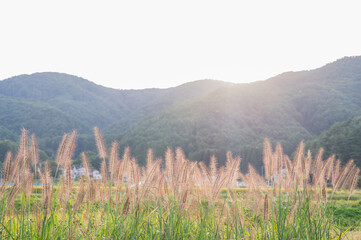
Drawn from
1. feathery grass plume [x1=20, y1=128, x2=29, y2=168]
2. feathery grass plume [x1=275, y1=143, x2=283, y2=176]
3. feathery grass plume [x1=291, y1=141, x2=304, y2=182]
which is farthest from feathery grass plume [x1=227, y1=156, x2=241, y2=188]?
feathery grass plume [x1=20, y1=128, x2=29, y2=168]

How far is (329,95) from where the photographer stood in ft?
499

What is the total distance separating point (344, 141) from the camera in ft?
217

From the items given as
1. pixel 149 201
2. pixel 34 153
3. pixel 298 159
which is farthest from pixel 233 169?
pixel 34 153

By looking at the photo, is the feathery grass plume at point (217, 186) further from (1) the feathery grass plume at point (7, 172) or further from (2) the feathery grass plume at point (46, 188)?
(1) the feathery grass plume at point (7, 172)

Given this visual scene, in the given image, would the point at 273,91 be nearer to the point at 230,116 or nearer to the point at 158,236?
the point at 230,116

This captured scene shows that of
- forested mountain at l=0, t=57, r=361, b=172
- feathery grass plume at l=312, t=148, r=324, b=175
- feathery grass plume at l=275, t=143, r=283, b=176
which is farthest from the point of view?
forested mountain at l=0, t=57, r=361, b=172

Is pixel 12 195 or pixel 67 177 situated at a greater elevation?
pixel 67 177

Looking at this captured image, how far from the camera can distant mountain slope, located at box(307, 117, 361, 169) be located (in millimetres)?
62969

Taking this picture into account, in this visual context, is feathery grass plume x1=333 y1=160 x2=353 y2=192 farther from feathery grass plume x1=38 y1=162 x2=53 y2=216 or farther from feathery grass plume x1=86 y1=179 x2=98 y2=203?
feathery grass plume x1=38 y1=162 x2=53 y2=216

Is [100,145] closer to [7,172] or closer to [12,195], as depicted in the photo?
[7,172]

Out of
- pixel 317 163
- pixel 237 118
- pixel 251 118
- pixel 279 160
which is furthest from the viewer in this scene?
pixel 237 118

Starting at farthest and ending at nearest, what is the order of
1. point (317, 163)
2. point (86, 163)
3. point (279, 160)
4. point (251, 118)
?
point (251, 118) → point (317, 163) → point (279, 160) → point (86, 163)

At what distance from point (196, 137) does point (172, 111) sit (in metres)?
36.6

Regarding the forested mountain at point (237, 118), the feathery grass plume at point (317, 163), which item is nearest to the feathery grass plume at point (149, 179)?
the feathery grass plume at point (317, 163)
